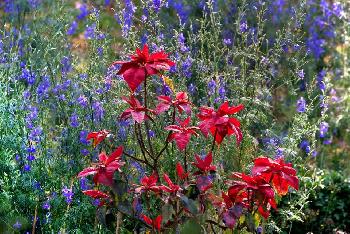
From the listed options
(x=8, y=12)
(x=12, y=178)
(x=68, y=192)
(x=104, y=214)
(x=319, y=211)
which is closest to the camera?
(x=104, y=214)

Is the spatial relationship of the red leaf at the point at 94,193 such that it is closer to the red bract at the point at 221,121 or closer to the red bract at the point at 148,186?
the red bract at the point at 148,186

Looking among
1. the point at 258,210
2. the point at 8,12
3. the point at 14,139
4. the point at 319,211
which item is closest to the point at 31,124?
the point at 14,139

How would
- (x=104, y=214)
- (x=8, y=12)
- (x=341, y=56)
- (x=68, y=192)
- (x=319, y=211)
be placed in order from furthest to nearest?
(x=341, y=56)
(x=8, y=12)
(x=319, y=211)
(x=68, y=192)
(x=104, y=214)

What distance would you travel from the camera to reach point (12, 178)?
165 inches

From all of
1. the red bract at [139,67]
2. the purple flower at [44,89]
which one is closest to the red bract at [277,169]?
the red bract at [139,67]

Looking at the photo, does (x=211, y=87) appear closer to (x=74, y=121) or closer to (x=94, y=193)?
(x=74, y=121)

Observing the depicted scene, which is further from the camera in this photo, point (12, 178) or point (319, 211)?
point (319, 211)

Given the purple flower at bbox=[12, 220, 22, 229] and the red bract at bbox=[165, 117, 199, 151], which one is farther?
the purple flower at bbox=[12, 220, 22, 229]

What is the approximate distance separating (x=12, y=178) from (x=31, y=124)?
33 cm

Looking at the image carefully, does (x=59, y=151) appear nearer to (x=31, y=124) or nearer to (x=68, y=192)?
(x=31, y=124)

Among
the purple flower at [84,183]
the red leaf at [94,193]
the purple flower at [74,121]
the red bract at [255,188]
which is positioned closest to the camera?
the red bract at [255,188]

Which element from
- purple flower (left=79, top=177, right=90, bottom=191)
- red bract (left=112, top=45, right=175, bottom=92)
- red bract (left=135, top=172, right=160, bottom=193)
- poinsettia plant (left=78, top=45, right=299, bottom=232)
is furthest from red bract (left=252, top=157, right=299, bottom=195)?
purple flower (left=79, top=177, right=90, bottom=191)

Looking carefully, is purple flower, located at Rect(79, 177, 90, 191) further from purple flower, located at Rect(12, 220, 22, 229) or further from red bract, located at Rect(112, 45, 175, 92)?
red bract, located at Rect(112, 45, 175, 92)

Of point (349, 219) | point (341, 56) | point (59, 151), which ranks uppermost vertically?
point (341, 56)
